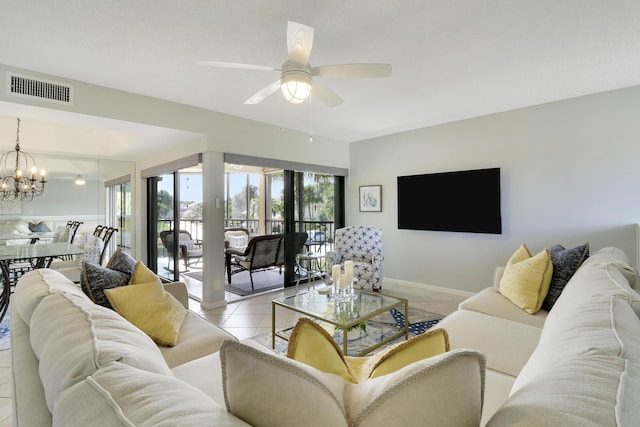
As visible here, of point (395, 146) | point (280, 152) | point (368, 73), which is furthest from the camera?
point (395, 146)

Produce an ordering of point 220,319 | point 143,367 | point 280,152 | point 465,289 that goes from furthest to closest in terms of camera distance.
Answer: point 280,152 → point 465,289 → point 220,319 → point 143,367

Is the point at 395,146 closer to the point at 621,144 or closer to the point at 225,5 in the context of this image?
the point at 621,144

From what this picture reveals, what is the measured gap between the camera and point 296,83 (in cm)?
200

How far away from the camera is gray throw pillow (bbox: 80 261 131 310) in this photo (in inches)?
68.6

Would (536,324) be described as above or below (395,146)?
below

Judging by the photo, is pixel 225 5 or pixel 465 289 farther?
pixel 465 289

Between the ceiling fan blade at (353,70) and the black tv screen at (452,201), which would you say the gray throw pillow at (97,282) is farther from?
the black tv screen at (452,201)

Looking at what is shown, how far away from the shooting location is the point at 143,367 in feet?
2.53

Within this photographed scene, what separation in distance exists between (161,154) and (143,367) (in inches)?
181

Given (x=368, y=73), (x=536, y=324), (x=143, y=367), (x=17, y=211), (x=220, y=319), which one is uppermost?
(x=368, y=73)

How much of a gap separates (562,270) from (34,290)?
3.14 meters

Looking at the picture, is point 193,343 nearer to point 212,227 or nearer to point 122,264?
point 122,264

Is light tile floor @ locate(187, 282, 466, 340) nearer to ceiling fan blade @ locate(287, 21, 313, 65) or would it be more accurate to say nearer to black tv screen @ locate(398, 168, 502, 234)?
black tv screen @ locate(398, 168, 502, 234)

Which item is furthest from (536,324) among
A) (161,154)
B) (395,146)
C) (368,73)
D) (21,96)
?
(161,154)
